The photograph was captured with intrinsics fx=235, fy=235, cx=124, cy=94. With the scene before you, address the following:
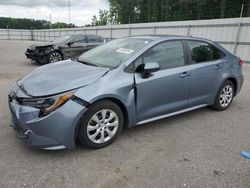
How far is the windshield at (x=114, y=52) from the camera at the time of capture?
139 inches

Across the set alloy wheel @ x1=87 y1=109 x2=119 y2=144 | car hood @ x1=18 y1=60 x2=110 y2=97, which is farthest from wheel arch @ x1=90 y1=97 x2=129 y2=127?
car hood @ x1=18 y1=60 x2=110 y2=97

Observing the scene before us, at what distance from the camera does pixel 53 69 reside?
355 centimetres

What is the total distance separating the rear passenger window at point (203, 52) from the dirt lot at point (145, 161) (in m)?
1.20

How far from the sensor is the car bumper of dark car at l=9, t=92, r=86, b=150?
271 centimetres

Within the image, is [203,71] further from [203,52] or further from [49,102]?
[49,102]

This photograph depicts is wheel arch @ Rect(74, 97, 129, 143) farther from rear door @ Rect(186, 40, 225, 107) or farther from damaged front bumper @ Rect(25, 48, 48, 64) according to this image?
damaged front bumper @ Rect(25, 48, 48, 64)

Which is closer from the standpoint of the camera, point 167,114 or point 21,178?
point 21,178

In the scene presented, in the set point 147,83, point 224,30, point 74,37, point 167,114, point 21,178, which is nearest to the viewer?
point 21,178

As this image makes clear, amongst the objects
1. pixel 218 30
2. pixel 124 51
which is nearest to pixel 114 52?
pixel 124 51

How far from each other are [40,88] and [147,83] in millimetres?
1463

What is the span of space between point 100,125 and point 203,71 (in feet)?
7.06

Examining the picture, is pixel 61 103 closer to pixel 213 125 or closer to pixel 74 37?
pixel 213 125

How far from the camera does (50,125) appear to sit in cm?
271

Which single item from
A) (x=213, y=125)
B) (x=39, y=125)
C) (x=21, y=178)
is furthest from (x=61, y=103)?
(x=213, y=125)
